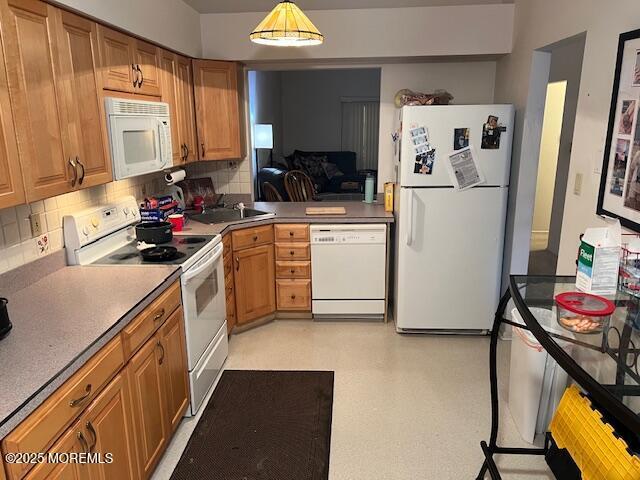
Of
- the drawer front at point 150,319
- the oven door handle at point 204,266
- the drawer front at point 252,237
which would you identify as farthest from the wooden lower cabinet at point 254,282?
the drawer front at point 150,319

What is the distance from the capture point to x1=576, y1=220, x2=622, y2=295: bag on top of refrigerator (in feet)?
5.67

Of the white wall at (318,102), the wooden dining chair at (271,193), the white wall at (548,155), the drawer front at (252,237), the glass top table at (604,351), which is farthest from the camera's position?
the white wall at (318,102)

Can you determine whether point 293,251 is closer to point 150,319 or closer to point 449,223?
point 449,223

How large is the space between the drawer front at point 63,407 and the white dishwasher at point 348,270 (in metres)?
2.12

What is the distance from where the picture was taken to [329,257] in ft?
12.4

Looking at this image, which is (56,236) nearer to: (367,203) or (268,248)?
(268,248)

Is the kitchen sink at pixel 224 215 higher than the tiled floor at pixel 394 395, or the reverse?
the kitchen sink at pixel 224 215

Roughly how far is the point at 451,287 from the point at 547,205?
316cm

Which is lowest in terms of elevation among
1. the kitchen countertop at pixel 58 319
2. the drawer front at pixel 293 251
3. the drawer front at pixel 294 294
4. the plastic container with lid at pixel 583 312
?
→ the drawer front at pixel 294 294

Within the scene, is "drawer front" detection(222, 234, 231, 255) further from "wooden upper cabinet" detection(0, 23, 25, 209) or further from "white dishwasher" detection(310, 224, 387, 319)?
"wooden upper cabinet" detection(0, 23, 25, 209)

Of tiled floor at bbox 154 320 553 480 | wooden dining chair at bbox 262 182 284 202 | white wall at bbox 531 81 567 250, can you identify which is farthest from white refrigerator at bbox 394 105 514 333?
white wall at bbox 531 81 567 250

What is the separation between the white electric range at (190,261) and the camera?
2504 mm

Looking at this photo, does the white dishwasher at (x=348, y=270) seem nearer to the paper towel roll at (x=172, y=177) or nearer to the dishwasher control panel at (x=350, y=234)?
the dishwasher control panel at (x=350, y=234)

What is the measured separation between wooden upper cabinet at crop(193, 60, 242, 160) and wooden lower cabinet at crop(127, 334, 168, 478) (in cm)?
202
